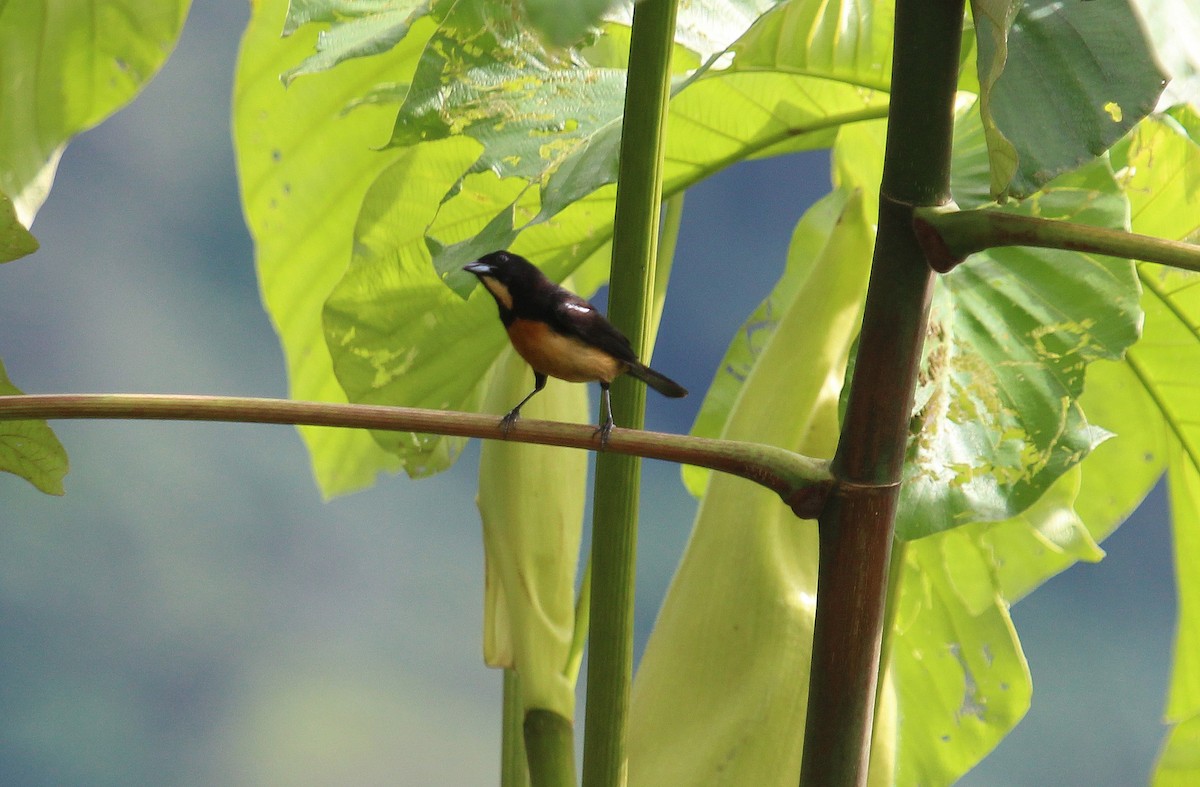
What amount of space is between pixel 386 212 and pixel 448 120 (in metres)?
0.26

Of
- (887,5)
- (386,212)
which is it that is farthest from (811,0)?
(386,212)

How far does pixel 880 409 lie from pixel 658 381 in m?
0.17

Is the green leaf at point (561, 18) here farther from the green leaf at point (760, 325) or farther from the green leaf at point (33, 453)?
the green leaf at point (760, 325)

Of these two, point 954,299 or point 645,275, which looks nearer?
point 645,275

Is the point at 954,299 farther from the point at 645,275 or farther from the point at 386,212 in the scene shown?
the point at 386,212

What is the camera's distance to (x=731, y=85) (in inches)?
35.4

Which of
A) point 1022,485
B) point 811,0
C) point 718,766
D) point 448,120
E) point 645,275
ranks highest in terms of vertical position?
point 811,0

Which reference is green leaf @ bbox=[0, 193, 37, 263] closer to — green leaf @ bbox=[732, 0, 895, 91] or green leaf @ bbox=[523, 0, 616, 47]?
green leaf @ bbox=[523, 0, 616, 47]

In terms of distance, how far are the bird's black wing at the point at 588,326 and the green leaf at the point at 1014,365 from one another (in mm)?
163

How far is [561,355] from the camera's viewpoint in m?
0.58

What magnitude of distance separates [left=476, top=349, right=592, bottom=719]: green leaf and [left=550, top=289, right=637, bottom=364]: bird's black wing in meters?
0.22

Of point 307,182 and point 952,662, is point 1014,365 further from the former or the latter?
point 307,182

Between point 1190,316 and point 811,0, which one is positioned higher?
point 811,0

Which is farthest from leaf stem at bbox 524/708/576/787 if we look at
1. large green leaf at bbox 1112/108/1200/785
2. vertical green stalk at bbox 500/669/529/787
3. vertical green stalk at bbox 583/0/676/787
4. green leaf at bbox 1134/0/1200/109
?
green leaf at bbox 1134/0/1200/109
